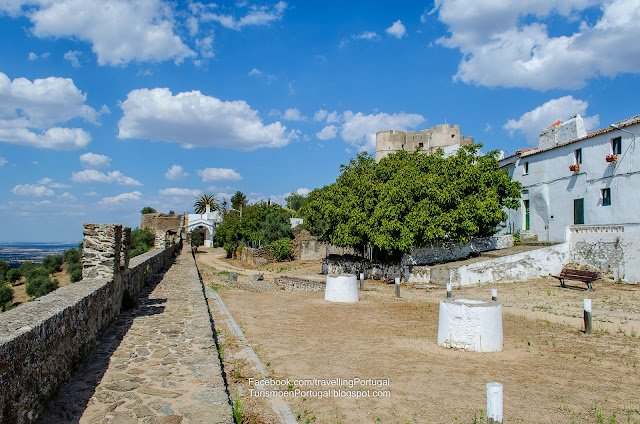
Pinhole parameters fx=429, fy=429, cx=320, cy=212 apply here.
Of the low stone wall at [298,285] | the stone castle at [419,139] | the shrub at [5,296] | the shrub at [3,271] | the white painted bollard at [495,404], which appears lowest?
the shrub at [5,296]

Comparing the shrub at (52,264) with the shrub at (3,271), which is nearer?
the shrub at (3,271)

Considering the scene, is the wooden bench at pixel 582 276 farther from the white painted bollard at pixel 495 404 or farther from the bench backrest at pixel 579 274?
the white painted bollard at pixel 495 404

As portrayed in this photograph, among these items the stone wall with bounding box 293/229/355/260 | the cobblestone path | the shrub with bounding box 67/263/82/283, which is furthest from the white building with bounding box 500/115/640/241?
the shrub with bounding box 67/263/82/283

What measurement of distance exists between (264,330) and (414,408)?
5.09 meters

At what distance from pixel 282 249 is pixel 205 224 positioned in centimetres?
2810

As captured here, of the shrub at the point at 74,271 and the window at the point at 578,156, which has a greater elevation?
the window at the point at 578,156

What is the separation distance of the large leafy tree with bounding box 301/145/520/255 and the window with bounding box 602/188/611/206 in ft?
12.0

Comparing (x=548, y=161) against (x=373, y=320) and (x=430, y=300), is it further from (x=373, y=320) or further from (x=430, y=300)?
(x=373, y=320)

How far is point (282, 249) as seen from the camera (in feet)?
116

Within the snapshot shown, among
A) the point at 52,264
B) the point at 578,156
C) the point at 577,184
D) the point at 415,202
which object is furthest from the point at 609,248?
the point at 52,264

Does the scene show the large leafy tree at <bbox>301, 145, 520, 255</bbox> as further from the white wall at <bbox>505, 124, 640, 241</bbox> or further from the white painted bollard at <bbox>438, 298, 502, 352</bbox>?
the white painted bollard at <bbox>438, 298, 502, 352</bbox>

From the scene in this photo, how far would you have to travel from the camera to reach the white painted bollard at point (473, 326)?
25.2 feet

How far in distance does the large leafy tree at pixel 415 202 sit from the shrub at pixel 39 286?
554 inches

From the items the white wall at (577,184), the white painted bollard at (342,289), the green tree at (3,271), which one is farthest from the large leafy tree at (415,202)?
the green tree at (3,271)
